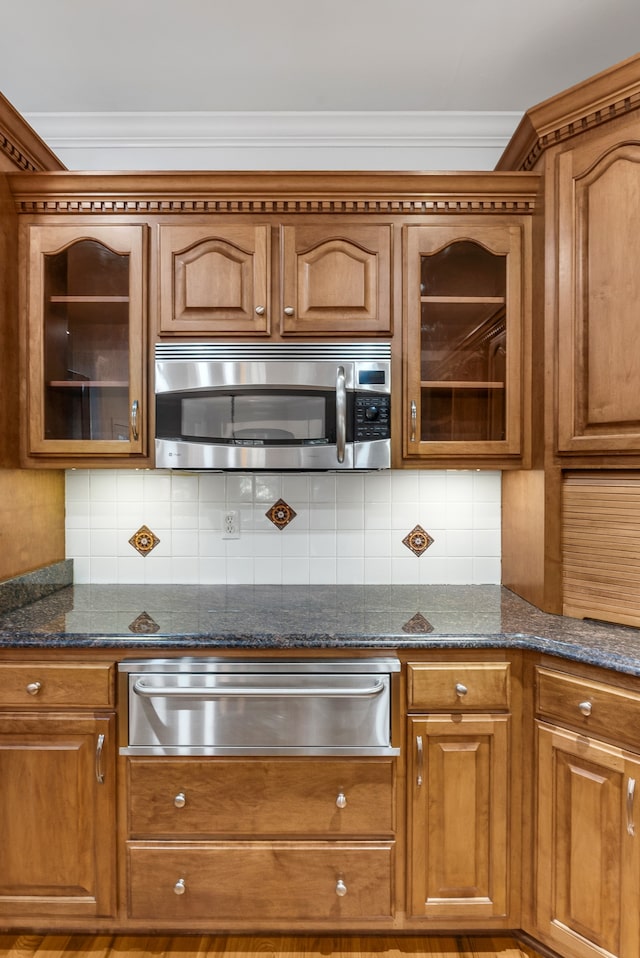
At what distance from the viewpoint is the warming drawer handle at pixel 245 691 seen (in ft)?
5.16

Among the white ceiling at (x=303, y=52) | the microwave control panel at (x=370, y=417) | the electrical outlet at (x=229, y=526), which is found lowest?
the electrical outlet at (x=229, y=526)

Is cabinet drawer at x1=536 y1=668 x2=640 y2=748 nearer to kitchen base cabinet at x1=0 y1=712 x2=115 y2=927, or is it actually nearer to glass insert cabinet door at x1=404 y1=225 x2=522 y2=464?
glass insert cabinet door at x1=404 y1=225 x2=522 y2=464

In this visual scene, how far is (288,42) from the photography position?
187cm

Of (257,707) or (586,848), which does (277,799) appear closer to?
(257,707)

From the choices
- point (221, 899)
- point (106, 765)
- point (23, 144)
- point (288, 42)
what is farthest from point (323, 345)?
point (221, 899)

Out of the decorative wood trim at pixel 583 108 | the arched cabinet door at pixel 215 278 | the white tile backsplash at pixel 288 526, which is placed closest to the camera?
the decorative wood trim at pixel 583 108

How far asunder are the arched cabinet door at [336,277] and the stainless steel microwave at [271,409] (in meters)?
0.10

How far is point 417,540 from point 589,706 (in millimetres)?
942

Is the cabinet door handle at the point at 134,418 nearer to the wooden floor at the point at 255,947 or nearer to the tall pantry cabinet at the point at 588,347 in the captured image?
the tall pantry cabinet at the point at 588,347

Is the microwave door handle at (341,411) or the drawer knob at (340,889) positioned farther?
the microwave door handle at (341,411)

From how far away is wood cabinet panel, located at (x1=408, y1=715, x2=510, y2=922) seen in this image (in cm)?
157

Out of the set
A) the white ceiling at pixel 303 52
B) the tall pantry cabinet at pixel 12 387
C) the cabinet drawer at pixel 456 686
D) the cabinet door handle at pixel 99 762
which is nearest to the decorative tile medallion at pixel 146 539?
the tall pantry cabinet at pixel 12 387

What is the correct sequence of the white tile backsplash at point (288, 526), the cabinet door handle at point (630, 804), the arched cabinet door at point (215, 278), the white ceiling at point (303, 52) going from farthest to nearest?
the white tile backsplash at point (288, 526) → the arched cabinet door at point (215, 278) → the white ceiling at point (303, 52) → the cabinet door handle at point (630, 804)

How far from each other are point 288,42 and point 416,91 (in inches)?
21.8
